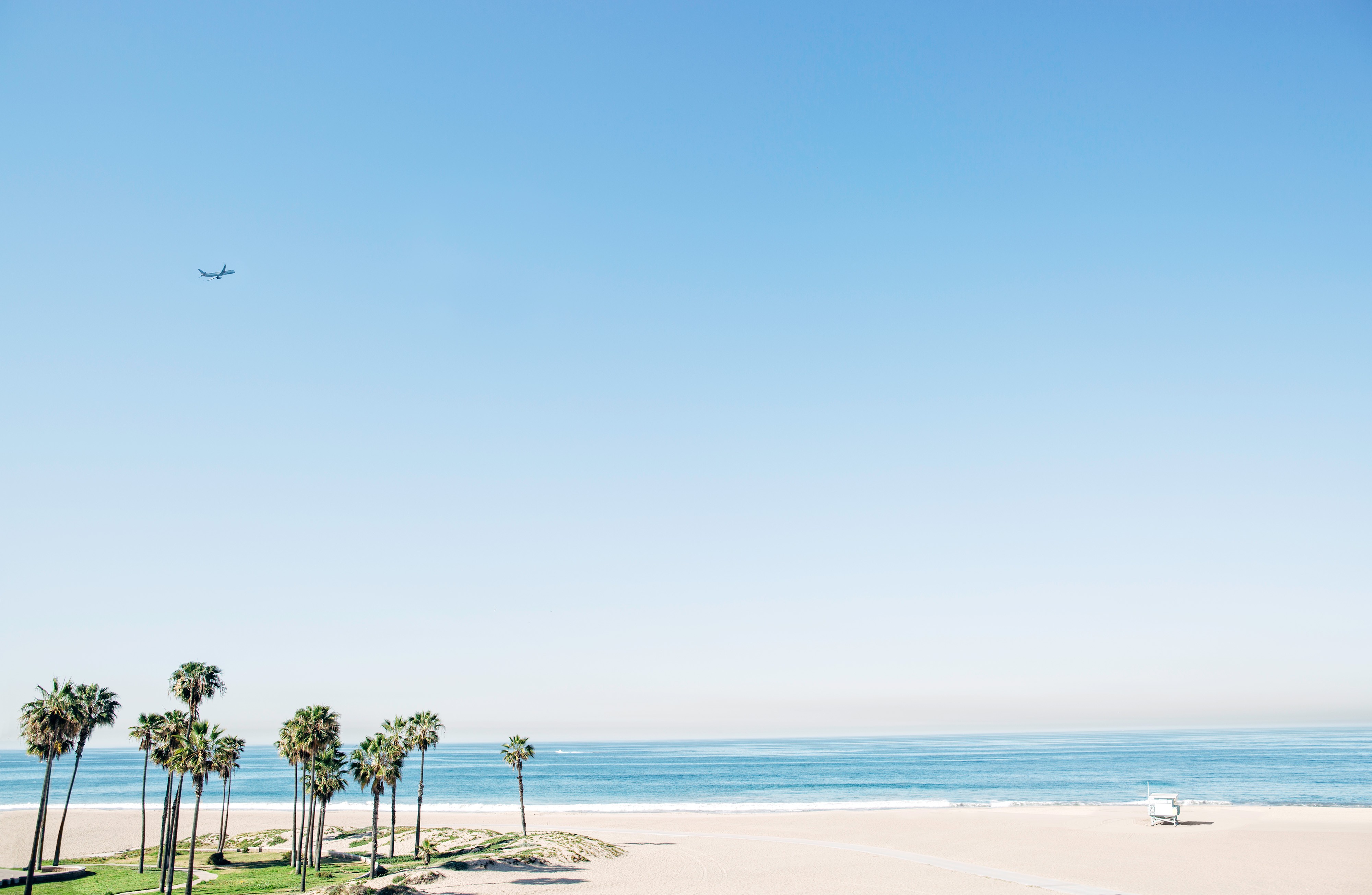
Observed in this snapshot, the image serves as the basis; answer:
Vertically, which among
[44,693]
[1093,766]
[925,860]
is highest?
[44,693]

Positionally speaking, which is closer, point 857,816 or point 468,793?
point 857,816

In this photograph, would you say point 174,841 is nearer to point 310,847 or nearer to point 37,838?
point 37,838

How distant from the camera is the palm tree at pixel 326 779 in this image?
53.7 m

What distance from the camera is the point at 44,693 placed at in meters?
43.0

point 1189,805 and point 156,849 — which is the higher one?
point 156,849

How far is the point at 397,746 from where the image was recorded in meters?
58.9

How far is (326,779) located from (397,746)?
17.2 ft

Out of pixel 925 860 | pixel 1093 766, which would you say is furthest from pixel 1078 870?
pixel 1093 766

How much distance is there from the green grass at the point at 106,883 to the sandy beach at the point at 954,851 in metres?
18.0

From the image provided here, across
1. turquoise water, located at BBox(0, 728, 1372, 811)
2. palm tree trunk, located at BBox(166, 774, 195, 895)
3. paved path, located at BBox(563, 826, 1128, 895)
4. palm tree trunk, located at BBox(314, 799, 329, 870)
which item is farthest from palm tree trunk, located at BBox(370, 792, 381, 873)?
turquoise water, located at BBox(0, 728, 1372, 811)

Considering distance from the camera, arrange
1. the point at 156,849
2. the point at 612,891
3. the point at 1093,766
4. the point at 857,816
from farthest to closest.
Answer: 1. the point at 1093,766
2. the point at 857,816
3. the point at 156,849
4. the point at 612,891

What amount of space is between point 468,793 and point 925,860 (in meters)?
100

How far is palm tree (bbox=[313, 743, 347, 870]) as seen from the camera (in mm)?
53656

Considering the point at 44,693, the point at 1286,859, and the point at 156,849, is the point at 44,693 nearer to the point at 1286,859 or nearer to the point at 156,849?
the point at 156,849
